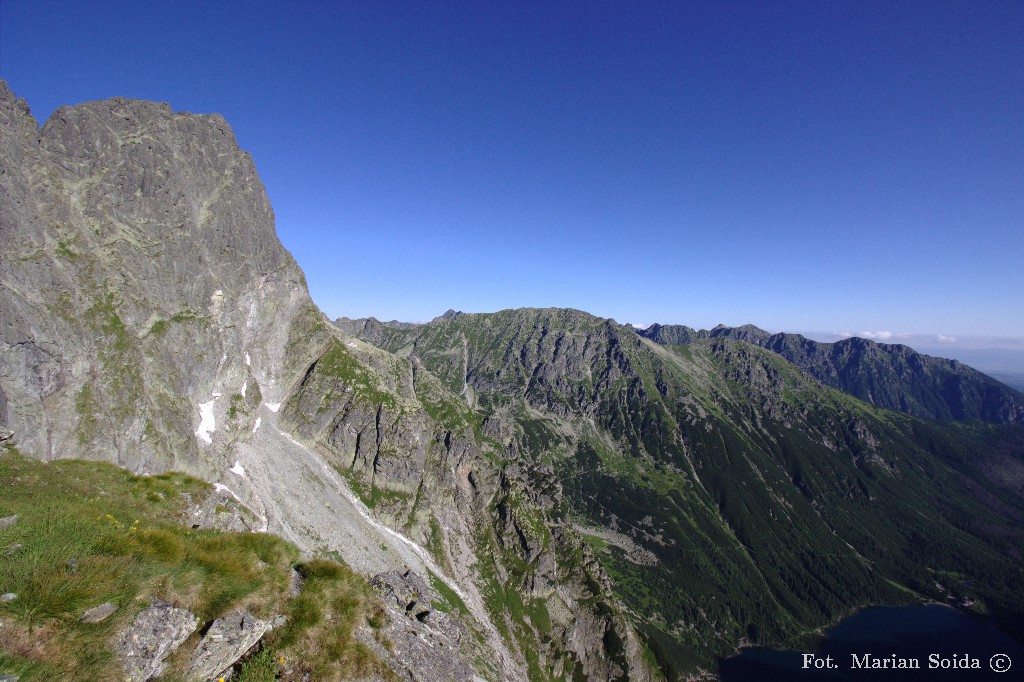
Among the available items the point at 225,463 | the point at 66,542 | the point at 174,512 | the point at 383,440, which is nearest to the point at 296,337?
the point at 383,440

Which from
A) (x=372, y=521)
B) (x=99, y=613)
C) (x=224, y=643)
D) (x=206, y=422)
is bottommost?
(x=372, y=521)

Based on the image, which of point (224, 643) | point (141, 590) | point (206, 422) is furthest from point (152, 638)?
point (206, 422)

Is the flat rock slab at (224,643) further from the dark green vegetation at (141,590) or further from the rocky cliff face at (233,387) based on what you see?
the rocky cliff face at (233,387)

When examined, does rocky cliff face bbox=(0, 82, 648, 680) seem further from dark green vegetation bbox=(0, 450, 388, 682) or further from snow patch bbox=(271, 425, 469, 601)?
dark green vegetation bbox=(0, 450, 388, 682)

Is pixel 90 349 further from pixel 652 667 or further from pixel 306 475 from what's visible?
pixel 652 667

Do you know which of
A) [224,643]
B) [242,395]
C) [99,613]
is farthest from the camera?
[242,395]

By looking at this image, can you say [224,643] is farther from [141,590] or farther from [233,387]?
[233,387]
